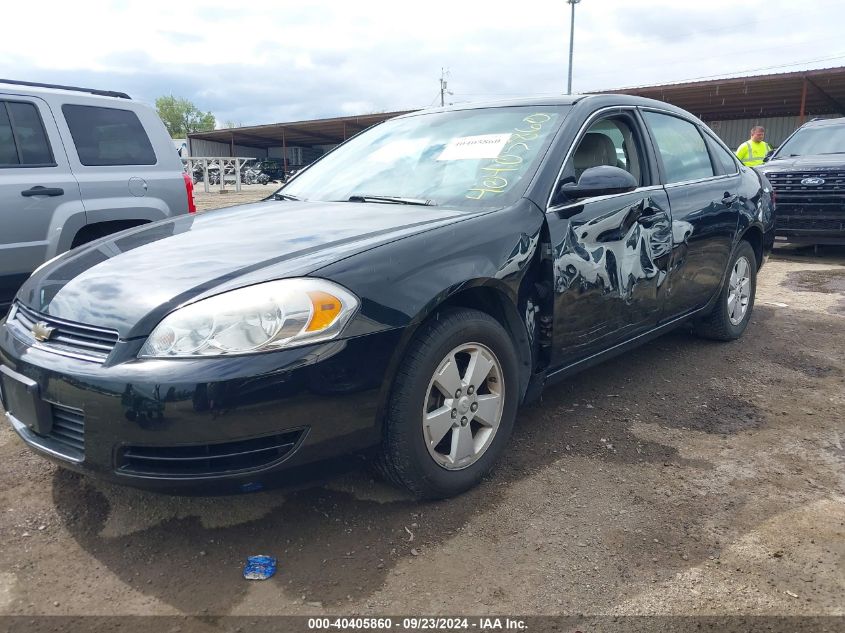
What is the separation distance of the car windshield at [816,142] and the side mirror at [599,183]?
25.5ft

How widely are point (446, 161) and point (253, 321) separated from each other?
Result: 149 cm

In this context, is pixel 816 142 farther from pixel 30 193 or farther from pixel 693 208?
pixel 30 193

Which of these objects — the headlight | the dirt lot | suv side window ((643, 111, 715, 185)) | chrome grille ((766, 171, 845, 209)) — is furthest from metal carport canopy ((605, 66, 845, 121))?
the headlight

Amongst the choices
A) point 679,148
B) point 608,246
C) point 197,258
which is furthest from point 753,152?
point 197,258

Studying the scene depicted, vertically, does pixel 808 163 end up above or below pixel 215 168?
below

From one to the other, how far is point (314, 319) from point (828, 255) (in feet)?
30.6

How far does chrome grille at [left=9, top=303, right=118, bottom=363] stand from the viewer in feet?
6.95

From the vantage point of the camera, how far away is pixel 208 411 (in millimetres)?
1953

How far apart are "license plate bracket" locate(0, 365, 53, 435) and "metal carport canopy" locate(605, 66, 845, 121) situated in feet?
57.5

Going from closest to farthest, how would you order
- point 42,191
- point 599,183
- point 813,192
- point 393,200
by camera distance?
point 599,183 → point 393,200 → point 42,191 → point 813,192

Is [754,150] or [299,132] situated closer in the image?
[754,150]

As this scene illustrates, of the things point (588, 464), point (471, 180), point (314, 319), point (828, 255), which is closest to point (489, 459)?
point (588, 464)

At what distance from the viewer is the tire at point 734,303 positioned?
14.8ft

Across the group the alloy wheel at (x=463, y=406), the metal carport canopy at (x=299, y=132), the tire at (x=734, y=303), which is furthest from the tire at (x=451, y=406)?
the metal carport canopy at (x=299, y=132)
